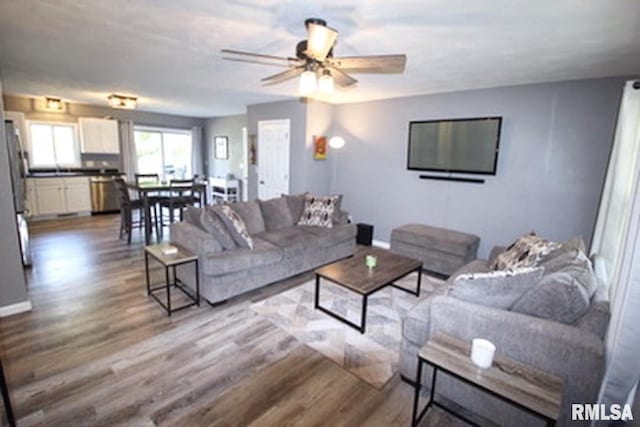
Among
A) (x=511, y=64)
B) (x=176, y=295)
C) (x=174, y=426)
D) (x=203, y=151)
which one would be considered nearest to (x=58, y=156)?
(x=203, y=151)

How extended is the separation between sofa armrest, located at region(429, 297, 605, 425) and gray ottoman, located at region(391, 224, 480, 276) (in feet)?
7.32

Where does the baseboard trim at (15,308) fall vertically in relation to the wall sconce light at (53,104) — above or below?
below

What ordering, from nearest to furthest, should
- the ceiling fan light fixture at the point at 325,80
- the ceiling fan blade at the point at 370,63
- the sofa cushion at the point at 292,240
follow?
the ceiling fan blade at the point at 370,63 < the ceiling fan light fixture at the point at 325,80 < the sofa cushion at the point at 292,240

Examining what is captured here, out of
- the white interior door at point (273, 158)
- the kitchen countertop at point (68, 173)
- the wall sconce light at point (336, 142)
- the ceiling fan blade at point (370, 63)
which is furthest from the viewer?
the kitchen countertop at point (68, 173)

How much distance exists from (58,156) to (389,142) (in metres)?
7.20

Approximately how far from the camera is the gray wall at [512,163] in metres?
3.57

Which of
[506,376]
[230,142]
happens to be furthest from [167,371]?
[230,142]

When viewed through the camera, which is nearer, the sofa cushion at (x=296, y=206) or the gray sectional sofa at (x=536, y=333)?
the gray sectional sofa at (x=536, y=333)

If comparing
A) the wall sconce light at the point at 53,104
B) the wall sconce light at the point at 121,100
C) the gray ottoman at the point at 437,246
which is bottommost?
the gray ottoman at the point at 437,246

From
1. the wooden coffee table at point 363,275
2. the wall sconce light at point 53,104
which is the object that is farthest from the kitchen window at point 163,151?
the wooden coffee table at point 363,275

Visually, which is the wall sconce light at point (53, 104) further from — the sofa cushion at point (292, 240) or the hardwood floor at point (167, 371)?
the sofa cushion at point (292, 240)

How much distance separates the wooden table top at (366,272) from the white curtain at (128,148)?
6.71m

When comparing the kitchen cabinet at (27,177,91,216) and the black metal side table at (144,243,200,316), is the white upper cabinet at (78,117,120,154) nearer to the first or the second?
the kitchen cabinet at (27,177,91,216)

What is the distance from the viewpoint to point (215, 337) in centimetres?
267
